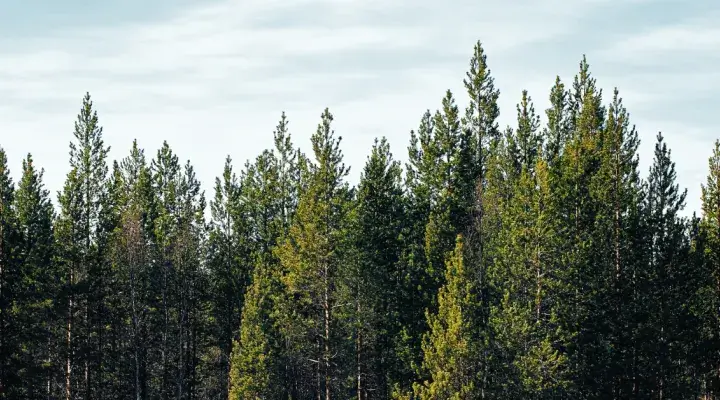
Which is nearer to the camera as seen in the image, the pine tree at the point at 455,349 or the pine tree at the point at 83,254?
the pine tree at the point at 455,349

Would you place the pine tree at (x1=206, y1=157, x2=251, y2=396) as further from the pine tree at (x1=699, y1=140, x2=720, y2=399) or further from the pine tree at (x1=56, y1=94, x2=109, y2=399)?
the pine tree at (x1=699, y1=140, x2=720, y2=399)

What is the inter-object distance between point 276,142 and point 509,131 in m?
17.3

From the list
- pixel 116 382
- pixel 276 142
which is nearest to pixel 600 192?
pixel 276 142

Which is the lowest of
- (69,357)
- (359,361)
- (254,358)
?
(359,361)

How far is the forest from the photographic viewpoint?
43906mm

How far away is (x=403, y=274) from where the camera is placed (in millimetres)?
52812

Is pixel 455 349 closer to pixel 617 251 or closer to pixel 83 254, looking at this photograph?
pixel 617 251

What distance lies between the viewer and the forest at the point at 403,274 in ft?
144

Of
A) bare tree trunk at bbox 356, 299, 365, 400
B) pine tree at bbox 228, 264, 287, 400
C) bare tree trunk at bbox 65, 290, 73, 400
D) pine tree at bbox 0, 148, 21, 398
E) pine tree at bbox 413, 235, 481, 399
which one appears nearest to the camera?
pine tree at bbox 413, 235, 481, 399

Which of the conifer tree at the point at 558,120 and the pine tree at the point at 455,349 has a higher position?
the conifer tree at the point at 558,120

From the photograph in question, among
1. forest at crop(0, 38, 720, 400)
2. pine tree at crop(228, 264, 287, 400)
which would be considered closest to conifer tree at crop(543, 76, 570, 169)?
forest at crop(0, 38, 720, 400)

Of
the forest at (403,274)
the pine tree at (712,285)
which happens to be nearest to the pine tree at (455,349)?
the forest at (403,274)

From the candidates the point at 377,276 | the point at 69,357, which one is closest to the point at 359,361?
the point at 377,276

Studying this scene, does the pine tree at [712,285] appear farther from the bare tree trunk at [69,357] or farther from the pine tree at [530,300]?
the bare tree trunk at [69,357]
